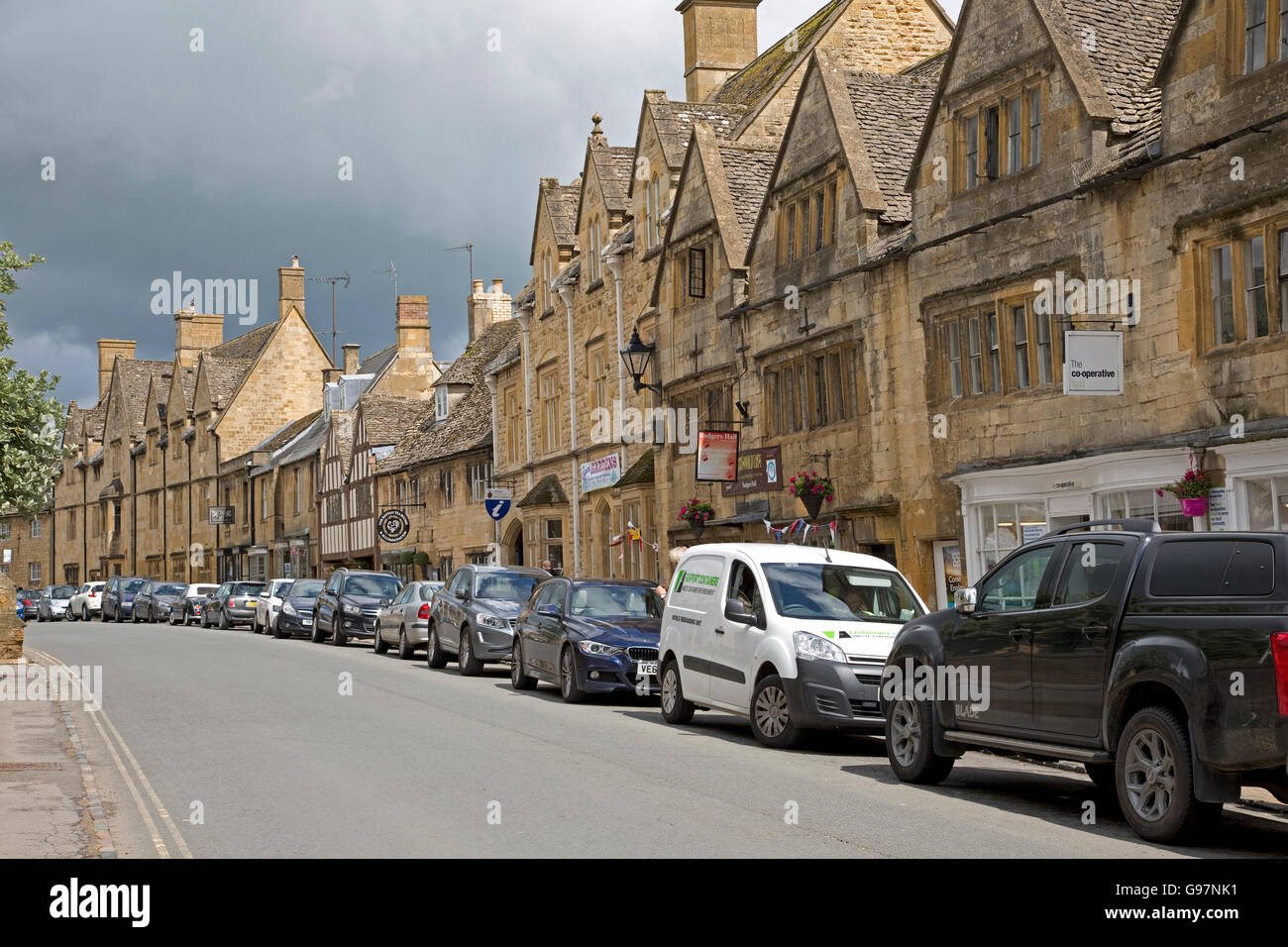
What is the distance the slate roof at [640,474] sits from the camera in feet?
107

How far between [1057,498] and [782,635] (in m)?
6.85

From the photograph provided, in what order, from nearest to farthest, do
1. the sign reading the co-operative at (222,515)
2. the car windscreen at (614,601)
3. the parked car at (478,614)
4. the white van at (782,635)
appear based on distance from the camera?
the white van at (782,635), the car windscreen at (614,601), the parked car at (478,614), the sign reading the co-operative at (222,515)

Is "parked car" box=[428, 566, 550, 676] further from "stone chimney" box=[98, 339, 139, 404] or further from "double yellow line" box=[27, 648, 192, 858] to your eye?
"stone chimney" box=[98, 339, 139, 404]

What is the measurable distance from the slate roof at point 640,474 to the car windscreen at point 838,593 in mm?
17364

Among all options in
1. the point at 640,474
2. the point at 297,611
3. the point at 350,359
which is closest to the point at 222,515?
the point at 350,359

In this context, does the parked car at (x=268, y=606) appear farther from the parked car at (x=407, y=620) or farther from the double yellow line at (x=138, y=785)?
the double yellow line at (x=138, y=785)

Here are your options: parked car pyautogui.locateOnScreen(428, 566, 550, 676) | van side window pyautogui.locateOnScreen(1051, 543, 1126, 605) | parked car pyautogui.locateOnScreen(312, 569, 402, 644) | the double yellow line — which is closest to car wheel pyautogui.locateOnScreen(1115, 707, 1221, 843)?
van side window pyautogui.locateOnScreen(1051, 543, 1126, 605)

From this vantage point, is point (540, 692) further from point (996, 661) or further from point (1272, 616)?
point (1272, 616)

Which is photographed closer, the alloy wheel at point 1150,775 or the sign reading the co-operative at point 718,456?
the alloy wheel at point 1150,775

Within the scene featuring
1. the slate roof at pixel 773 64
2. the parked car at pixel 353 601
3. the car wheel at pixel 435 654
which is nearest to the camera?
the car wheel at pixel 435 654

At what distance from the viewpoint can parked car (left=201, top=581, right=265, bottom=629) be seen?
47219 millimetres

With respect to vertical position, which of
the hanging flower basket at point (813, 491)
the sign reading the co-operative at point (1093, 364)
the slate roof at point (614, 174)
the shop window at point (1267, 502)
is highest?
the slate roof at point (614, 174)

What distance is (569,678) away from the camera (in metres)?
18.8

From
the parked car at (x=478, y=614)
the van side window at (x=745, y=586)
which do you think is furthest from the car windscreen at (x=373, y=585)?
the van side window at (x=745, y=586)
